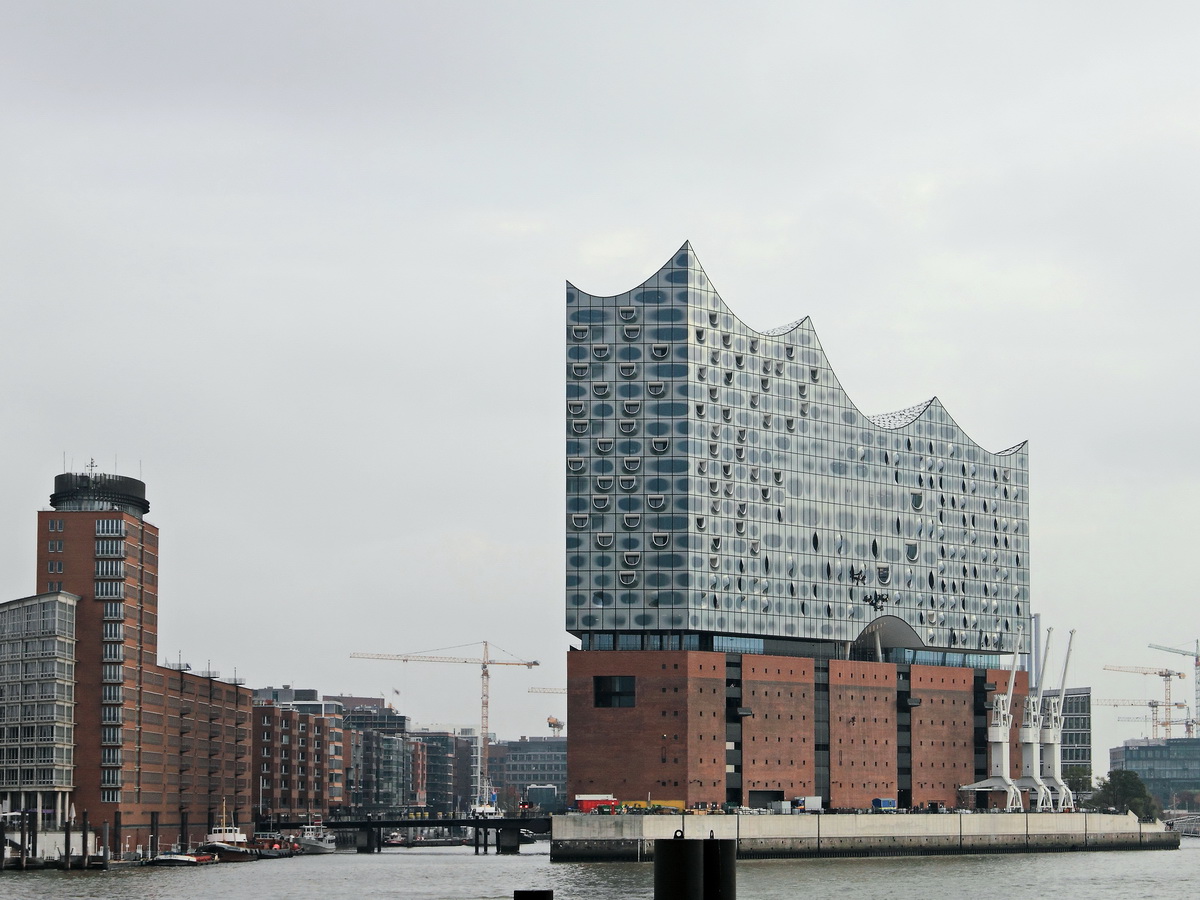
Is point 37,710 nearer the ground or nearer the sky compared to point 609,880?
nearer the sky

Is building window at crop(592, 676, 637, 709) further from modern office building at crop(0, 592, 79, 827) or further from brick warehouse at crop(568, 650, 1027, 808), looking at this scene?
modern office building at crop(0, 592, 79, 827)

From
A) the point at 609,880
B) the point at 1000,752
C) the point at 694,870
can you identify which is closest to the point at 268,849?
the point at 609,880

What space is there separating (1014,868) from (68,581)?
8798cm

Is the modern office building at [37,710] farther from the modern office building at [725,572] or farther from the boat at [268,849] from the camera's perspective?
the modern office building at [725,572]

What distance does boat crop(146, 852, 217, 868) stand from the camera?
156 meters

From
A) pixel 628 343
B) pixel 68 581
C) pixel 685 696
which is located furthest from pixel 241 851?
pixel 628 343

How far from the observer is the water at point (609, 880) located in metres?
115

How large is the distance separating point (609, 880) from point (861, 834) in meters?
49.6

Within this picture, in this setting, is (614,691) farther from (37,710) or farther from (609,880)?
(37,710)

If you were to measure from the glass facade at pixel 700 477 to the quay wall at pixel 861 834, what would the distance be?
1988 cm

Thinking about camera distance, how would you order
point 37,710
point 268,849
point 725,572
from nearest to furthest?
1. point 37,710
2. point 725,572
3. point 268,849

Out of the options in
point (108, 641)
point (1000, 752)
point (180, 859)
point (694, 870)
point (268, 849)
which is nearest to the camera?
point (694, 870)

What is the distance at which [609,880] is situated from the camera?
12850cm

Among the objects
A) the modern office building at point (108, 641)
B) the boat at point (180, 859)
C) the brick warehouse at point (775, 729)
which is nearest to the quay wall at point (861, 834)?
the brick warehouse at point (775, 729)
